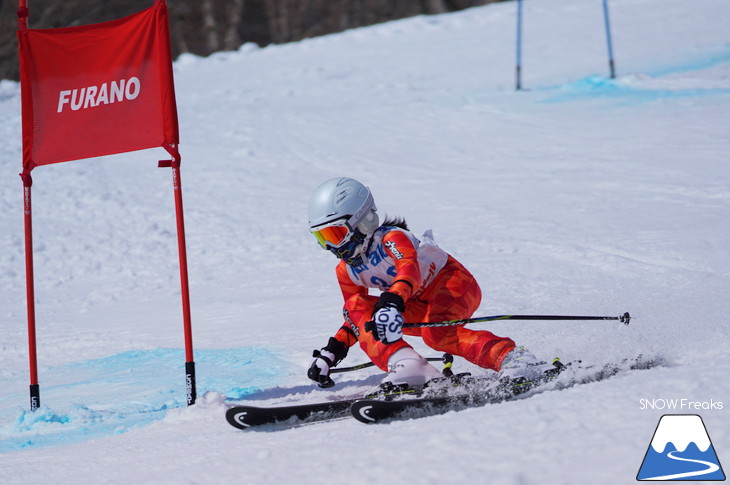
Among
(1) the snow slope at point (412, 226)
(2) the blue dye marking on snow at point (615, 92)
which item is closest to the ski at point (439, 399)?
(1) the snow slope at point (412, 226)

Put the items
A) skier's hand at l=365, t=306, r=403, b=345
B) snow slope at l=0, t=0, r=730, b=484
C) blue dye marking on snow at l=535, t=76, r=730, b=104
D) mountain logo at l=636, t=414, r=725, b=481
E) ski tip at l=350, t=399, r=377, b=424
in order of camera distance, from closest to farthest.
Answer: mountain logo at l=636, t=414, r=725, b=481 < snow slope at l=0, t=0, r=730, b=484 < ski tip at l=350, t=399, r=377, b=424 < skier's hand at l=365, t=306, r=403, b=345 < blue dye marking on snow at l=535, t=76, r=730, b=104

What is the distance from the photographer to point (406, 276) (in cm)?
429

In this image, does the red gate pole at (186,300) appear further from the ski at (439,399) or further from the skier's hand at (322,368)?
the ski at (439,399)

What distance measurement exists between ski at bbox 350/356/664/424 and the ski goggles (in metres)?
0.96

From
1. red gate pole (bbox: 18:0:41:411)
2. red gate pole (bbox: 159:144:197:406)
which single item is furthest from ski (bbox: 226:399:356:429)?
red gate pole (bbox: 18:0:41:411)

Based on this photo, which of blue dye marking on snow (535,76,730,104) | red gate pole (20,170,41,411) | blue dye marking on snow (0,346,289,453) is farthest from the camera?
blue dye marking on snow (535,76,730,104)

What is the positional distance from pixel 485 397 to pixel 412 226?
201 inches

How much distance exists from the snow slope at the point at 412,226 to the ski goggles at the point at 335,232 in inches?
34.8

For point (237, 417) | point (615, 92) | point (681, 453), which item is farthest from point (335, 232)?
point (615, 92)

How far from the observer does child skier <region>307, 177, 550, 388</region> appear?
4.19m

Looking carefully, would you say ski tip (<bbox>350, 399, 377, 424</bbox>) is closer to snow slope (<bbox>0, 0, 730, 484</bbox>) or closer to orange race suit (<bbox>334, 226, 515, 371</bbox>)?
snow slope (<bbox>0, 0, 730, 484</bbox>)

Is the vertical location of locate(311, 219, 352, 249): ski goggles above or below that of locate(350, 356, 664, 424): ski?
above

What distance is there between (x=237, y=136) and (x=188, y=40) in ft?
62.6

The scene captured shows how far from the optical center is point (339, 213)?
14.3 feet
